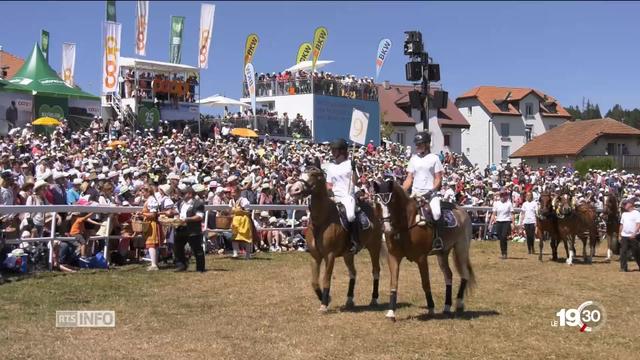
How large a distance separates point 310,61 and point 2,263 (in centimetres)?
3908

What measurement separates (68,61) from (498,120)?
49.7 metres

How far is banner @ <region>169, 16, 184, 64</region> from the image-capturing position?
43656mm

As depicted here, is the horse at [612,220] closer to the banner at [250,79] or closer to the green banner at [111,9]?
the banner at [250,79]

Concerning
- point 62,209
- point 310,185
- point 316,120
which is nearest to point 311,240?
point 310,185

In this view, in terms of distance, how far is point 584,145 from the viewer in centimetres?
7162

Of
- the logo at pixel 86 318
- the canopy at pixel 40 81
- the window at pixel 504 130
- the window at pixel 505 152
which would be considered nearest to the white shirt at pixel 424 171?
the logo at pixel 86 318

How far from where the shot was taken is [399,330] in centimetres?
982

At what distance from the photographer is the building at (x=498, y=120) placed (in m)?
80.9

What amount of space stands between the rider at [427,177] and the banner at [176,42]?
34640 millimetres

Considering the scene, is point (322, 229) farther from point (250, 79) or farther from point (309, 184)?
point (250, 79)

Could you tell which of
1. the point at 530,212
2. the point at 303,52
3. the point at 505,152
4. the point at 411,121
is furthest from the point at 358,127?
the point at 505,152

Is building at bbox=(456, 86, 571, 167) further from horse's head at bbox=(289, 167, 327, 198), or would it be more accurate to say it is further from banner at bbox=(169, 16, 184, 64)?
horse's head at bbox=(289, 167, 327, 198)

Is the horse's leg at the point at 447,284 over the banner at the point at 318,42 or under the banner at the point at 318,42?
under

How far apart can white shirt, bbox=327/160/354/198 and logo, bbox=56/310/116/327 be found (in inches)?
148
